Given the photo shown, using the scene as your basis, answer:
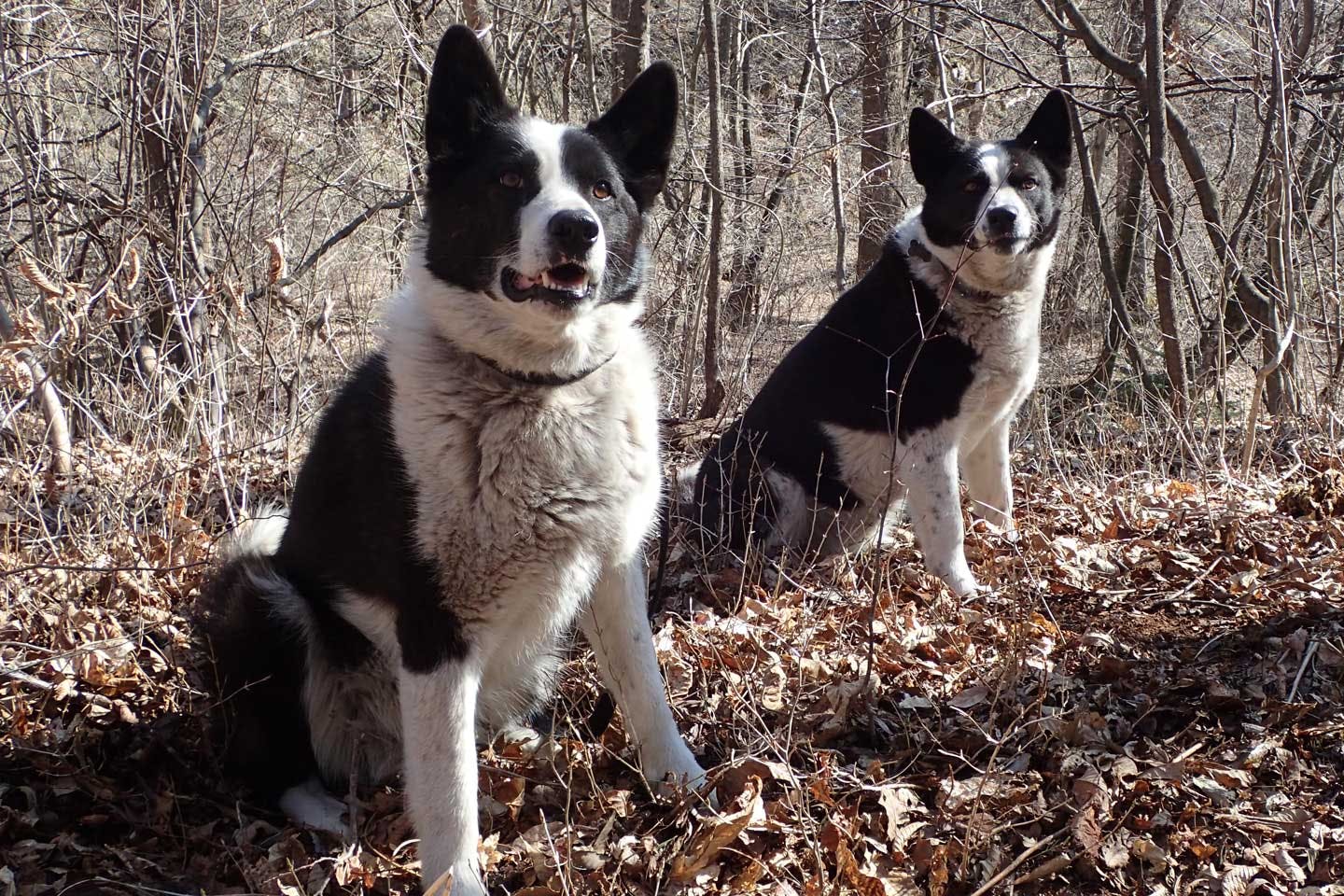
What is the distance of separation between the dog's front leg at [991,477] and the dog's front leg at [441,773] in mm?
2814

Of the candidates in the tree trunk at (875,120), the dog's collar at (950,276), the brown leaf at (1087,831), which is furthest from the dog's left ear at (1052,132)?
the tree trunk at (875,120)

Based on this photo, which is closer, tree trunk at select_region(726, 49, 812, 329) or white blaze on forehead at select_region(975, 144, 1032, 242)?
white blaze on forehead at select_region(975, 144, 1032, 242)

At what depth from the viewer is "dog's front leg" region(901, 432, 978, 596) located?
4055 mm

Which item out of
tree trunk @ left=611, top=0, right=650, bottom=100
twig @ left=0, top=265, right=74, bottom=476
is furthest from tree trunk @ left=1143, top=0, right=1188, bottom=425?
twig @ left=0, top=265, right=74, bottom=476

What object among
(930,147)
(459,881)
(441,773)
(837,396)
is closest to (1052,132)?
(930,147)

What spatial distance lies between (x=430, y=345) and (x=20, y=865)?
1.54 m

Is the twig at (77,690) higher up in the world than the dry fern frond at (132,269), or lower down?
lower down

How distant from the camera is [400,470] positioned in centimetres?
240

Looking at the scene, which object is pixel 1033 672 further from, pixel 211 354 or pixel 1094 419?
pixel 1094 419

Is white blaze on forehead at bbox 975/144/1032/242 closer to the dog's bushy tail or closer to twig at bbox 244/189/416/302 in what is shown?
the dog's bushy tail

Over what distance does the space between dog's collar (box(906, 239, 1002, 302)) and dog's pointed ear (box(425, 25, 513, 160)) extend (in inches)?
81.5

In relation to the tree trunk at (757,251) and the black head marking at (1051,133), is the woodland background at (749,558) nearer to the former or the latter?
the tree trunk at (757,251)

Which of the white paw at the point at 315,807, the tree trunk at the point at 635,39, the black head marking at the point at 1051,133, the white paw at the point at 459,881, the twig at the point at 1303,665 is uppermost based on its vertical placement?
the tree trunk at the point at 635,39

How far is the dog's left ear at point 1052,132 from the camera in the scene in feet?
13.9
